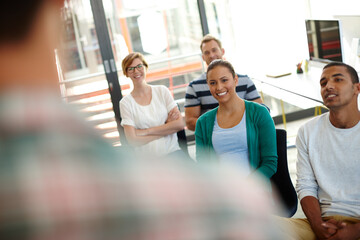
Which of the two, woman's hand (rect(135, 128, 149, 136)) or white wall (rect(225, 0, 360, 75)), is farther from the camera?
white wall (rect(225, 0, 360, 75))

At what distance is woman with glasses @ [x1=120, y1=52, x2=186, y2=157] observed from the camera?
3041 millimetres

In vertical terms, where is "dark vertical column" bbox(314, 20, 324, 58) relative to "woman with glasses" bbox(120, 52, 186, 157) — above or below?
above

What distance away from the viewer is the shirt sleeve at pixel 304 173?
6.80ft

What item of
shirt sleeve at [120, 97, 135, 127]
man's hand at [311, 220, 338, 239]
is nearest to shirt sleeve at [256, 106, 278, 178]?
man's hand at [311, 220, 338, 239]

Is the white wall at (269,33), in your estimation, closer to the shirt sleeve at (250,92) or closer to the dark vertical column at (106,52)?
the dark vertical column at (106,52)

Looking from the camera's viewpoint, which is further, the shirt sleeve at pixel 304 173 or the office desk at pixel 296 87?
the office desk at pixel 296 87

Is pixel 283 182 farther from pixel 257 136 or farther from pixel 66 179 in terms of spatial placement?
pixel 66 179

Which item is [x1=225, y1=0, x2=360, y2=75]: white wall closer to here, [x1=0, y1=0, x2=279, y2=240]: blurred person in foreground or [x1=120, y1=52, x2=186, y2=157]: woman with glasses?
[x1=120, y1=52, x2=186, y2=157]: woman with glasses

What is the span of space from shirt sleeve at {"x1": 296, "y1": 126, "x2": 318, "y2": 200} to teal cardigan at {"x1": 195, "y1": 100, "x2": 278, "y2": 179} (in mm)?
120

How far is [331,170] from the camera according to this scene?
2.03m

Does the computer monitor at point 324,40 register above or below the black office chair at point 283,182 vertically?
above

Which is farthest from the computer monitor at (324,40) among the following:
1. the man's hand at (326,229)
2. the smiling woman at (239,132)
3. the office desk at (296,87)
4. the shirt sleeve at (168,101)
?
the man's hand at (326,229)

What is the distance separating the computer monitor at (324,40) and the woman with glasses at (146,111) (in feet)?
5.52

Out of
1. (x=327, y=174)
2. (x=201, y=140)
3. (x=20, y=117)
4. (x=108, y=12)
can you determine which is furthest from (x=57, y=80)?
(x=108, y=12)
